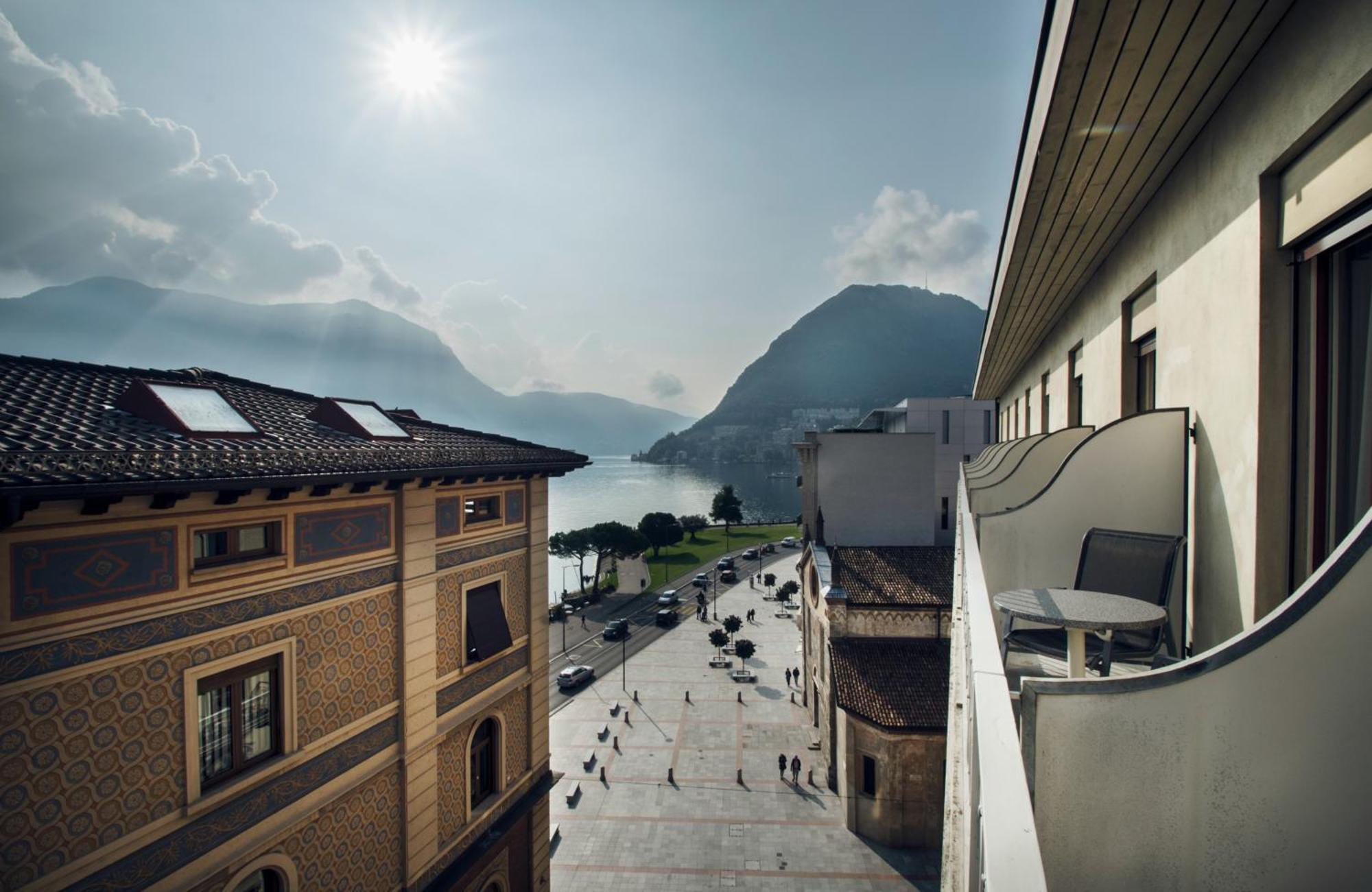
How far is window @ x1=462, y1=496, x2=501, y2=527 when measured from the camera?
9.91 m

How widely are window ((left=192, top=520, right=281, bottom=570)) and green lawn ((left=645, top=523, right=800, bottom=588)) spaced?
52.3 metres

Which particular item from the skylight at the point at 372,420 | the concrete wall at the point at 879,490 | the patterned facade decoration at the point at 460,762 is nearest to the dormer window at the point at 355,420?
the skylight at the point at 372,420

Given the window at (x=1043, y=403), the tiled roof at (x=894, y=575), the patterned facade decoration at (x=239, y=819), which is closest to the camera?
the patterned facade decoration at (x=239, y=819)

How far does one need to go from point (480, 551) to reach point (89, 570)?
5.01 meters

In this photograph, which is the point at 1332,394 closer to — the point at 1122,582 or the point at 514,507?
the point at 1122,582

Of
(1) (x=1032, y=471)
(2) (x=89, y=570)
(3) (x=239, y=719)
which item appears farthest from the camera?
(3) (x=239, y=719)

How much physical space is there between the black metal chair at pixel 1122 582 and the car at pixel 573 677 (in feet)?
104

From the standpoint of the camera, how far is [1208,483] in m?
3.70

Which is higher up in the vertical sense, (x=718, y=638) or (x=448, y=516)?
(x=448, y=516)

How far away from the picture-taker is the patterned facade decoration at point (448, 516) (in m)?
9.19

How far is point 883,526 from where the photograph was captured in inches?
1300

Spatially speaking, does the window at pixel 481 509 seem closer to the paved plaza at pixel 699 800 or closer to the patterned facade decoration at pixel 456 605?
the patterned facade decoration at pixel 456 605

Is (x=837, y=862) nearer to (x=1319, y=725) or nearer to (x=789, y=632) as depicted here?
(x=1319, y=725)

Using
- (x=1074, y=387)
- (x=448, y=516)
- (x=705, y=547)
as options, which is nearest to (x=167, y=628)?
(x=448, y=516)
